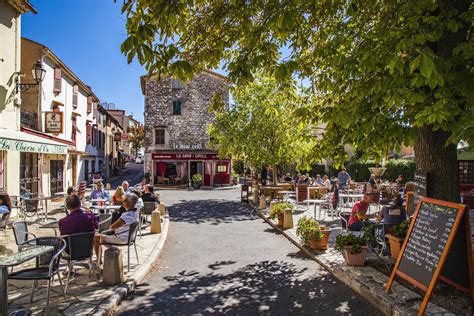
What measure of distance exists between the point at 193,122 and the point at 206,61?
2480 cm

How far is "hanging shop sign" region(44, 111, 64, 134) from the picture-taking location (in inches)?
620

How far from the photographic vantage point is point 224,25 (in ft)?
20.0

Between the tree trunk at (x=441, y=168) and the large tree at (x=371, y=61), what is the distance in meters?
0.01

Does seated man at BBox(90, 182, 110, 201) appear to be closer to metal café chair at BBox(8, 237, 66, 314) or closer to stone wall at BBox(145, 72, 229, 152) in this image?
metal café chair at BBox(8, 237, 66, 314)

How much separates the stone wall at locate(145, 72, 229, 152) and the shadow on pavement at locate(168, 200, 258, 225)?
561 inches

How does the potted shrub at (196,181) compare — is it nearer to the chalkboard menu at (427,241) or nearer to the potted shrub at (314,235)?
the potted shrub at (314,235)

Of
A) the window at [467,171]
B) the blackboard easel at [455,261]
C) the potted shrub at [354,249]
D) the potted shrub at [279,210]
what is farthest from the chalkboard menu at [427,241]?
the window at [467,171]

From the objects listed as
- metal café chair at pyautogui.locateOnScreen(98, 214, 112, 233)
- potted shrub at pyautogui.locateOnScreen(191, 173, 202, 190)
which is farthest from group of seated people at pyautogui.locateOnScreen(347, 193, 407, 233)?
potted shrub at pyautogui.locateOnScreen(191, 173, 202, 190)

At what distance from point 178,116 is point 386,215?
25789mm

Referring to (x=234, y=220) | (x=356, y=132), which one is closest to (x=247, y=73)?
(x=356, y=132)

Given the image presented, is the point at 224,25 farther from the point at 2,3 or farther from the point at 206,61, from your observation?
the point at 2,3

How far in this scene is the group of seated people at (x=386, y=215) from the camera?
6.60 meters

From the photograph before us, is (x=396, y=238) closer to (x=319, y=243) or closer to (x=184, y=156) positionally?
(x=319, y=243)

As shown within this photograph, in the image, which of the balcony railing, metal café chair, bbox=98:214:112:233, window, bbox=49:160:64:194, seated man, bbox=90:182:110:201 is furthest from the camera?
window, bbox=49:160:64:194
